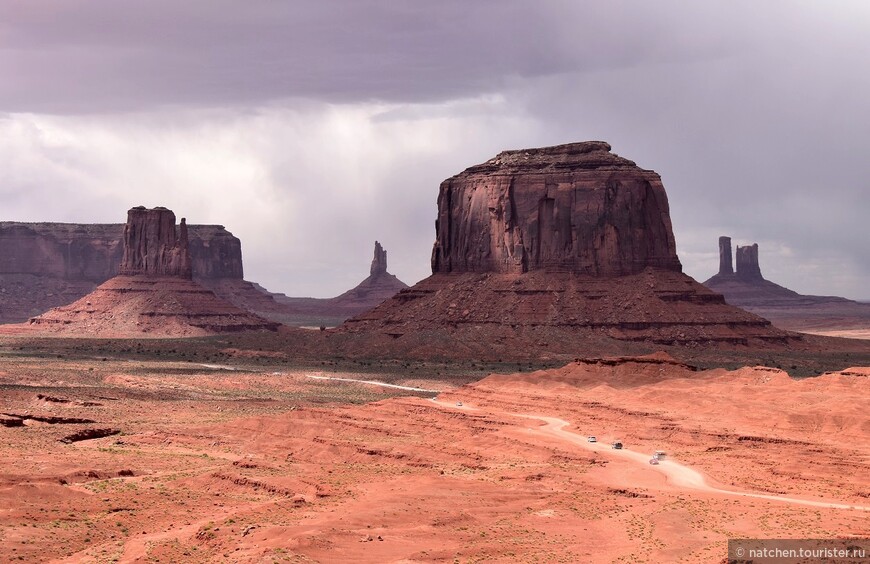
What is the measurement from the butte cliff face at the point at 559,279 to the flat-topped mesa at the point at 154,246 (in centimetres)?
4631

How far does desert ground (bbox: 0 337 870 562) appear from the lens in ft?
109

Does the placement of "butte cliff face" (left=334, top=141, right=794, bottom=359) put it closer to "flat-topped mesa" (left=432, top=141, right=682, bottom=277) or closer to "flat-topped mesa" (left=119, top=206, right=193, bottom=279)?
"flat-topped mesa" (left=432, top=141, right=682, bottom=277)

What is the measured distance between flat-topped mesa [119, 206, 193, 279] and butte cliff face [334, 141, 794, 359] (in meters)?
46.3

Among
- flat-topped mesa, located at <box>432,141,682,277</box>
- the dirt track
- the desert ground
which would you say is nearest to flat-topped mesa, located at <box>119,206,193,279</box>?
flat-topped mesa, located at <box>432,141,682,277</box>

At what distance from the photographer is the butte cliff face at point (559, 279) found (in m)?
124

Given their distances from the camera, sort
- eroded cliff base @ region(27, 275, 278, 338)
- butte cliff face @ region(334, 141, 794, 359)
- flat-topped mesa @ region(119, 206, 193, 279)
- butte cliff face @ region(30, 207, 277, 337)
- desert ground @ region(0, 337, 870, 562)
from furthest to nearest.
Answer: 1. flat-topped mesa @ region(119, 206, 193, 279)
2. butte cliff face @ region(30, 207, 277, 337)
3. eroded cliff base @ region(27, 275, 278, 338)
4. butte cliff face @ region(334, 141, 794, 359)
5. desert ground @ region(0, 337, 870, 562)

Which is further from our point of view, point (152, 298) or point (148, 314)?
point (152, 298)

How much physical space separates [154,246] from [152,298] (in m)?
8.10

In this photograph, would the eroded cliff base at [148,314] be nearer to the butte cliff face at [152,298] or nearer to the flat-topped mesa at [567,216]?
the butte cliff face at [152,298]

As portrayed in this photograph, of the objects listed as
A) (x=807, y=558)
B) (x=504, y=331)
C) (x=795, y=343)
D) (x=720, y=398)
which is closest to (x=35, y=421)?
(x=720, y=398)

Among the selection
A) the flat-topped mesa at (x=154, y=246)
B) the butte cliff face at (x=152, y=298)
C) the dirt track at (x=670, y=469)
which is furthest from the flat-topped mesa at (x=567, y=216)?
the dirt track at (x=670, y=469)

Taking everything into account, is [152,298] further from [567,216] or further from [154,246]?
[567,216]

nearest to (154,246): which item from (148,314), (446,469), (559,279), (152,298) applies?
(152,298)

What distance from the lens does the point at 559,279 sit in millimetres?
132000
